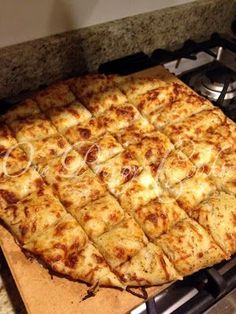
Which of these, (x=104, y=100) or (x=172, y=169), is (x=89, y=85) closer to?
(x=104, y=100)

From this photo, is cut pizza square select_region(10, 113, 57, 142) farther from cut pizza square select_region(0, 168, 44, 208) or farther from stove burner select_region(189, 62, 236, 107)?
stove burner select_region(189, 62, 236, 107)

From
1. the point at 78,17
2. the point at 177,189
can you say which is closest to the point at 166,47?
the point at 78,17

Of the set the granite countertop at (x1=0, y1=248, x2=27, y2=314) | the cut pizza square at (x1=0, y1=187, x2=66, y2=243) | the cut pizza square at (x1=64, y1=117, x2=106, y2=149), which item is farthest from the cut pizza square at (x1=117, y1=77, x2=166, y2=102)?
the granite countertop at (x1=0, y1=248, x2=27, y2=314)

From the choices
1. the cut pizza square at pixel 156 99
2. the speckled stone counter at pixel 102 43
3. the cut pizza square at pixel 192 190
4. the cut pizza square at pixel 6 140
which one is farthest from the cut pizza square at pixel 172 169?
the speckled stone counter at pixel 102 43

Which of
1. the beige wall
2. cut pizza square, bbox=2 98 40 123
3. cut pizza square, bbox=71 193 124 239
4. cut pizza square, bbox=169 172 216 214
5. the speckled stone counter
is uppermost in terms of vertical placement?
the beige wall

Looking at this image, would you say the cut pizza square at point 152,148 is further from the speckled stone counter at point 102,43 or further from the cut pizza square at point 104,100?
the speckled stone counter at point 102,43

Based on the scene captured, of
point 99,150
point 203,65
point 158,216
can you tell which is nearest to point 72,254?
point 158,216
